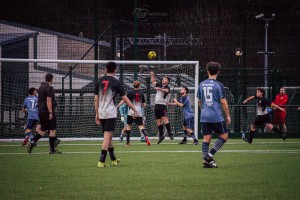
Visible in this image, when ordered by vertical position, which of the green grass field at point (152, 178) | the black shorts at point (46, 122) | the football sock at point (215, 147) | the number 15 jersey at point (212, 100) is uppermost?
the number 15 jersey at point (212, 100)

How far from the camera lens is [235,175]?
982 cm

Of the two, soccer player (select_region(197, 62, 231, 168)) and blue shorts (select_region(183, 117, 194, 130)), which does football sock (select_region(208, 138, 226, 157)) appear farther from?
blue shorts (select_region(183, 117, 194, 130))

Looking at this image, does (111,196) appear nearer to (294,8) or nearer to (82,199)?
(82,199)

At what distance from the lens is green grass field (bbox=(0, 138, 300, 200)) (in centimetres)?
772

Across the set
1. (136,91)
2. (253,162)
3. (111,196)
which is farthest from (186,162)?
(136,91)

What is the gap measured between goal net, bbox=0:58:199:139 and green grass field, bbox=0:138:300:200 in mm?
8268

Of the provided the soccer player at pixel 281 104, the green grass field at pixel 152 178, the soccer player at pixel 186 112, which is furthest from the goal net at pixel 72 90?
the green grass field at pixel 152 178

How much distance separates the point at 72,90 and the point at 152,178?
13.6 meters

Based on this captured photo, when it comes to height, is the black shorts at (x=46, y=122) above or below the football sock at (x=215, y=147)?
above

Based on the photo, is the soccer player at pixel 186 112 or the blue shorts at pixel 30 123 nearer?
the blue shorts at pixel 30 123

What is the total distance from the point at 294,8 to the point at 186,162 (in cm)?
2702

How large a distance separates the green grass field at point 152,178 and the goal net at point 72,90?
8.27 meters

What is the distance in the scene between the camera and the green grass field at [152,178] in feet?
25.3

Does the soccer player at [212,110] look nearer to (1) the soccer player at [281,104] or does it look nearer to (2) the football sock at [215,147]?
(2) the football sock at [215,147]
